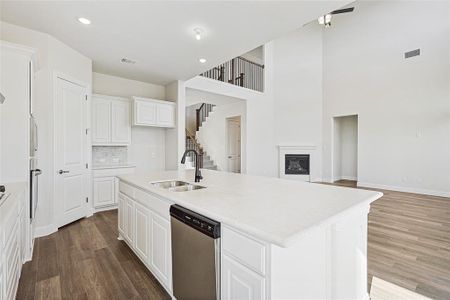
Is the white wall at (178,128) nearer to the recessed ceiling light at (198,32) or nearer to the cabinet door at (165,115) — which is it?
the cabinet door at (165,115)

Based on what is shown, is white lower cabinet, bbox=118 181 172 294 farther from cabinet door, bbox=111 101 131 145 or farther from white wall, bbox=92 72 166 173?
white wall, bbox=92 72 166 173

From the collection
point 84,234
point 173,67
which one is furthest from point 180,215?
point 173,67

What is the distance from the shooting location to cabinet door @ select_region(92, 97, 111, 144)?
4211 mm

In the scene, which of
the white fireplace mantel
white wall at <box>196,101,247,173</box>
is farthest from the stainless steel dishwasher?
the white fireplace mantel

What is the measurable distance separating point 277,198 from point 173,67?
3584 millimetres

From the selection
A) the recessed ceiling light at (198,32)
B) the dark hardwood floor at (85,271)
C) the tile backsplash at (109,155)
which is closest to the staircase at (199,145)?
the tile backsplash at (109,155)

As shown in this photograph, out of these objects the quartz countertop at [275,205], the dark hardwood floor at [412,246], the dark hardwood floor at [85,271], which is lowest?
the dark hardwood floor at [85,271]

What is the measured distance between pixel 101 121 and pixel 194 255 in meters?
3.82

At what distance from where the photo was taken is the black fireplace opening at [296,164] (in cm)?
781

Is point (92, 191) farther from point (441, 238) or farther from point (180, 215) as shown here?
point (441, 238)

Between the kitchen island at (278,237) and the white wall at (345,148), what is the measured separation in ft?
22.2

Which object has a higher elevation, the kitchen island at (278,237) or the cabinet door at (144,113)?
the cabinet door at (144,113)

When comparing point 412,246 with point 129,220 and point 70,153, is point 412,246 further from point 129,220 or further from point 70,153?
point 70,153

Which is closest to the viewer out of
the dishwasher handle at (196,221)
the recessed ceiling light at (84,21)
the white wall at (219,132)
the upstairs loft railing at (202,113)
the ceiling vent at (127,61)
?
the dishwasher handle at (196,221)
